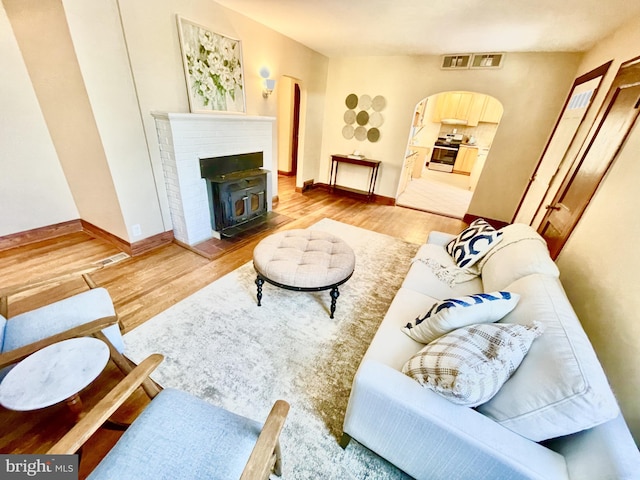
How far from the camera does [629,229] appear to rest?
4.23 ft

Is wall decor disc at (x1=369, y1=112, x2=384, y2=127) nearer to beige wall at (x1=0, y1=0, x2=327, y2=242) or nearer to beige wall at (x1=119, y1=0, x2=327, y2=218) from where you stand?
beige wall at (x1=119, y1=0, x2=327, y2=218)

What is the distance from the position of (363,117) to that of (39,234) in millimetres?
4896

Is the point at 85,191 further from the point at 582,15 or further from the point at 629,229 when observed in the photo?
the point at 582,15

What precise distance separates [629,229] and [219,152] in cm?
337

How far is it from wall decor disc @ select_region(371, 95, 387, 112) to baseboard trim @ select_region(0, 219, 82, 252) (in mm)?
4718

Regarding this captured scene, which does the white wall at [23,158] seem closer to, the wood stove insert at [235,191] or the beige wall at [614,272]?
the wood stove insert at [235,191]

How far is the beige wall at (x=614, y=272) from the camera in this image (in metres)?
1.07

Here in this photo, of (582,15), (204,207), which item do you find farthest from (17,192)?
(582,15)

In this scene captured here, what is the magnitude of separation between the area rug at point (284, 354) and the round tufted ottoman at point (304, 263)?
24 cm

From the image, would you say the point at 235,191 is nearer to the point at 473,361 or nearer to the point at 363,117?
the point at 473,361

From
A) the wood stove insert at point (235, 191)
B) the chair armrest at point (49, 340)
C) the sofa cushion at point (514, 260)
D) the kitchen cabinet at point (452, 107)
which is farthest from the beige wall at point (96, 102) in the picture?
the kitchen cabinet at point (452, 107)

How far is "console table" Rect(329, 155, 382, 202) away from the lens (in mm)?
4730

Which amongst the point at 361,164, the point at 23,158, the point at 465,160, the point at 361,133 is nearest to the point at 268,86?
the point at 361,133

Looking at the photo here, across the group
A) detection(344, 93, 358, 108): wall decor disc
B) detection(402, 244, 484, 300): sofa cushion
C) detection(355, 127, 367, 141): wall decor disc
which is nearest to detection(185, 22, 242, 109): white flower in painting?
detection(344, 93, 358, 108): wall decor disc
